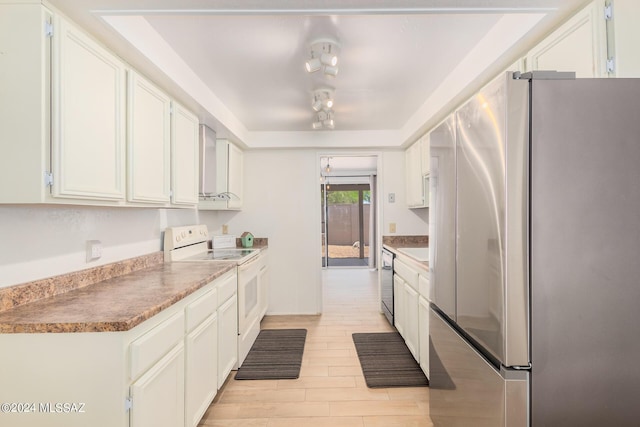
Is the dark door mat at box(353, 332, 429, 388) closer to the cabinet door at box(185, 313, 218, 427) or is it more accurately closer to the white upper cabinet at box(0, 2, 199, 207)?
the cabinet door at box(185, 313, 218, 427)

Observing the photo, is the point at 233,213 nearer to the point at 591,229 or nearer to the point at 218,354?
the point at 218,354

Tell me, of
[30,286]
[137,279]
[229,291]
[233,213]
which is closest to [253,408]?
[229,291]

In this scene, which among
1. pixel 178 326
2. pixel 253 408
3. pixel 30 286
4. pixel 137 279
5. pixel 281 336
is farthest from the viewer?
pixel 281 336

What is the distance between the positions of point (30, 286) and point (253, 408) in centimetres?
154

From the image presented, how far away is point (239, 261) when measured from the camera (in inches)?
110

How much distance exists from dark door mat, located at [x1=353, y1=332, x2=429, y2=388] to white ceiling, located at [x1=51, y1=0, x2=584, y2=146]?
2.23 meters

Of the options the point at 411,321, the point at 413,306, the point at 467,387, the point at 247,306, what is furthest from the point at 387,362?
the point at 467,387

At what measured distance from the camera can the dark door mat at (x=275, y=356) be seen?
2.65 meters

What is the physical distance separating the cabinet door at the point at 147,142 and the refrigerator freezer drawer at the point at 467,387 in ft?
6.11

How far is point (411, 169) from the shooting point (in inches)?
158

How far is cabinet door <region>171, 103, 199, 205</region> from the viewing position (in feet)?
7.45

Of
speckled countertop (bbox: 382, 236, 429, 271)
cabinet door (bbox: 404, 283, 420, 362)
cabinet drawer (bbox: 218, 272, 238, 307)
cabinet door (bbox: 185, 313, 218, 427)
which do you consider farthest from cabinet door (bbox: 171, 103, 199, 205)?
speckled countertop (bbox: 382, 236, 429, 271)

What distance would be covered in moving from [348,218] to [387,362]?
5.58 metres

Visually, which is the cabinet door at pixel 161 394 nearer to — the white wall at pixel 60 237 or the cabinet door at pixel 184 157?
the white wall at pixel 60 237
